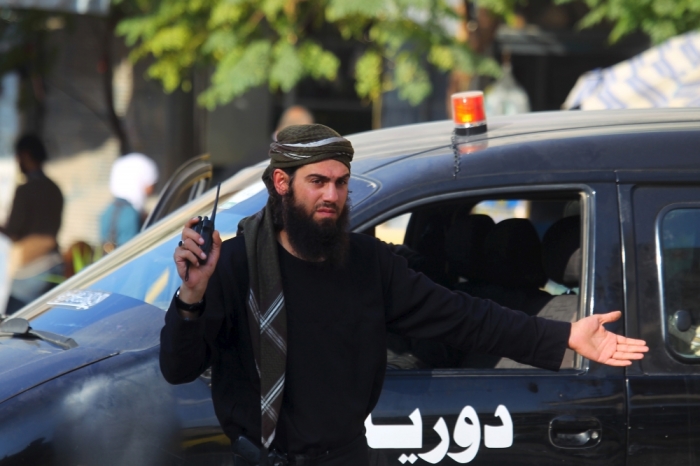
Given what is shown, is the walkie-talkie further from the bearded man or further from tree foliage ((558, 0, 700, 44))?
tree foliage ((558, 0, 700, 44))

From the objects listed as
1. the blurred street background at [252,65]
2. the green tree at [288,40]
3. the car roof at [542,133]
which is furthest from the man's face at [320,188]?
the green tree at [288,40]

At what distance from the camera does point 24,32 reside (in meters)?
10.2

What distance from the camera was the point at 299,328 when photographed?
2277 mm

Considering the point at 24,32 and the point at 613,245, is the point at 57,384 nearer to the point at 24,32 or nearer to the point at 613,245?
the point at 613,245

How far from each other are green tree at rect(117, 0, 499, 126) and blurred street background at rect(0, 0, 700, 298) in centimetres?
1

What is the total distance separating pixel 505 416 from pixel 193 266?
1.07 metres

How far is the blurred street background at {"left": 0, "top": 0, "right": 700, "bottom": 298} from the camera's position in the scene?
8148 millimetres

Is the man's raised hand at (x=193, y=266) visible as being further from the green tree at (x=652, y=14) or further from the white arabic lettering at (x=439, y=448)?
the green tree at (x=652, y=14)

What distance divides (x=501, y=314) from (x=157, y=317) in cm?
101

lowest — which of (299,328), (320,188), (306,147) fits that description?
(299,328)

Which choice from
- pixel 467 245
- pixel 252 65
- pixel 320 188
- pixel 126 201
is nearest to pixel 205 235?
pixel 320 188

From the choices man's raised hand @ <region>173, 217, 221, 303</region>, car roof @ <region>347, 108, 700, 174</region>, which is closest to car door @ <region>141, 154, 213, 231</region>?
car roof @ <region>347, 108, 700, 174</region>

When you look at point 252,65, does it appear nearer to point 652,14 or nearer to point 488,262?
point 652,14

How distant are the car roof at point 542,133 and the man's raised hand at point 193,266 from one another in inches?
36.4
